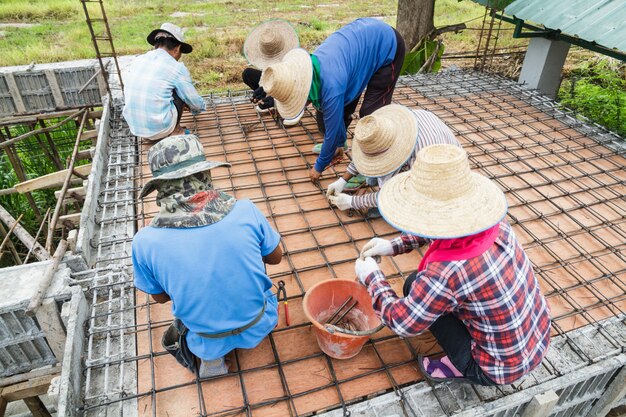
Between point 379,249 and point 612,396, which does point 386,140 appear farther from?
point 612,396

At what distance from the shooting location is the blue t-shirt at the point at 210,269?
1.63 m

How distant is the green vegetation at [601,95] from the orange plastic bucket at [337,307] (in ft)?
16.4

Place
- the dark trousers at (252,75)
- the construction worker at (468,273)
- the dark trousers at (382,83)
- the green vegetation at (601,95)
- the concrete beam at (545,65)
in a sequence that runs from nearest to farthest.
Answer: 1. the construction worker at (468,273)
2. the dark trousers at (382,83)
3. the dark trousers at (252,75)
4. the concrete beam at (545,65)
5. the green vegetation at (601,95)

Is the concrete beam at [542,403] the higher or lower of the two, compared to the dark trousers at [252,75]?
lower

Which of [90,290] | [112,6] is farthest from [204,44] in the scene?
[90,290]

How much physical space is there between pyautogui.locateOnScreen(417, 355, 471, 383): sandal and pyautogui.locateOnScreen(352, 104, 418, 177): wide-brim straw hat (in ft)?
3.81

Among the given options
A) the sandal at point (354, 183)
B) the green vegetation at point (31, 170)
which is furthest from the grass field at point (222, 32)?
the sandal at point (354, 183)

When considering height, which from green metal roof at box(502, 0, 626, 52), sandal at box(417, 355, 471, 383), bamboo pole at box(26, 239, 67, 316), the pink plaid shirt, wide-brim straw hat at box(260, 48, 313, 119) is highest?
green metal roof at box(502, 0, 626, 52)

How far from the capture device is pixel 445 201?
5.40 feet

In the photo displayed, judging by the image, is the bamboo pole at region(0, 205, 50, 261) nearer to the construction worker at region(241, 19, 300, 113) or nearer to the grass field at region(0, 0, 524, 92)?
the construction worker at region(241, 19, 300, 113)

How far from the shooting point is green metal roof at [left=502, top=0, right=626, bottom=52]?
3.81 m

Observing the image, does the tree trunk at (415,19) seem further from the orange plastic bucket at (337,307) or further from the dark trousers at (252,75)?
the orange plastic bucket at (337,307)

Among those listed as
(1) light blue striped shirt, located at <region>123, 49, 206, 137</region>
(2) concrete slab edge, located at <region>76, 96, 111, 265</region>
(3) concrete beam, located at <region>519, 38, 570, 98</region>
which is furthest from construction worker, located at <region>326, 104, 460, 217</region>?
(3) concrete beam, located at <region>519, 38, 570, 98</region>

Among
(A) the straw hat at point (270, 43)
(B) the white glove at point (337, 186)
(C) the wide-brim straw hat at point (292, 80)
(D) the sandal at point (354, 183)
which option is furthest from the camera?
(A) the straw hat at point (270, 43)
